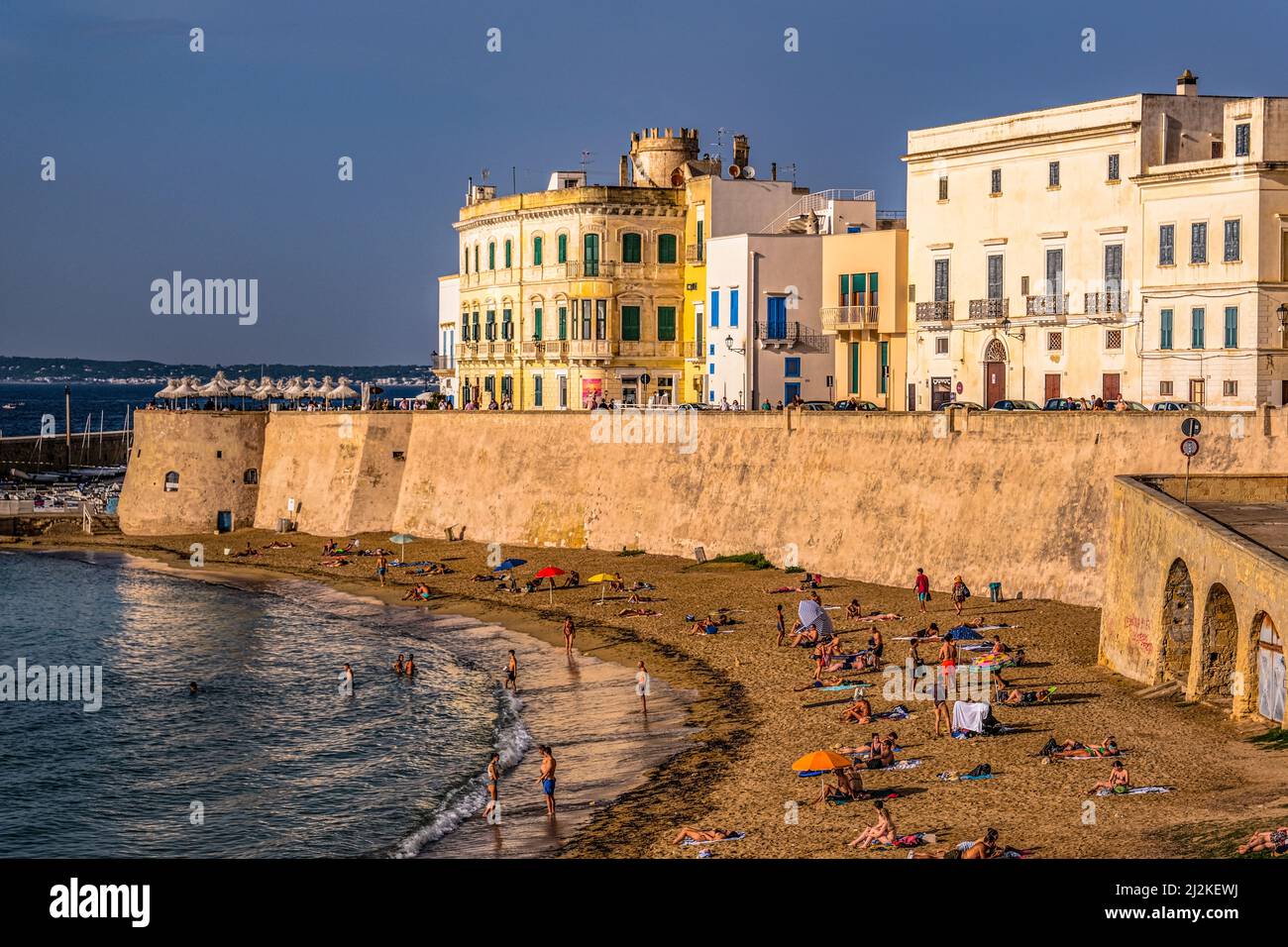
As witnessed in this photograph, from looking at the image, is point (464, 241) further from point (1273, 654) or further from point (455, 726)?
point (1273, 654)

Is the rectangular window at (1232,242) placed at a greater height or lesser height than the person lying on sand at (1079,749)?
greater

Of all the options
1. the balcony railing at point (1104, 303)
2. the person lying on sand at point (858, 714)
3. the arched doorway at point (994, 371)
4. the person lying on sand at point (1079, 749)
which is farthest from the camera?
the arched doorway at point (994, 371)

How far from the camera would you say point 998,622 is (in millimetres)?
38312

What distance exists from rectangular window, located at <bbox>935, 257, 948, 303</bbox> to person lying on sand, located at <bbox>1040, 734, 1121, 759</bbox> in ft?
91.4

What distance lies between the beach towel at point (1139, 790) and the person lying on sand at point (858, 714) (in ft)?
23.8

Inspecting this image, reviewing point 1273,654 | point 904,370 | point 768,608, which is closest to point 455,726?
point 768,608

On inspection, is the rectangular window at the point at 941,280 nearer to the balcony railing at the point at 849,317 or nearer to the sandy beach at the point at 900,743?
the balcony railing at the point at 849,317

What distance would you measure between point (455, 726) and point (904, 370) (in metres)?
26.3

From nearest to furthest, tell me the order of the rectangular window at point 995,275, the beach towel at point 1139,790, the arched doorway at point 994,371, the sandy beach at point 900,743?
1. the sandy beach at point 900,743
2. the beach towel at point 1139,790
3. the rectangular window at point 995,275
4. the arched doorway at point 994,371

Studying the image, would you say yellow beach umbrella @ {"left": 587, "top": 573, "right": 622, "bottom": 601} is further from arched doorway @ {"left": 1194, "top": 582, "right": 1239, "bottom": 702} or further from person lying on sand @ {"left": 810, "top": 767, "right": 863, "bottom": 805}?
arched doorway @ {"left": 1194, "top": 582, "right": 1239, "bottom": 702}

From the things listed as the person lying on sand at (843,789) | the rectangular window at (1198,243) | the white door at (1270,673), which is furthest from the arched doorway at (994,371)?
the person lying on sand at (843,789)

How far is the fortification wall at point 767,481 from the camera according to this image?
40281 mm

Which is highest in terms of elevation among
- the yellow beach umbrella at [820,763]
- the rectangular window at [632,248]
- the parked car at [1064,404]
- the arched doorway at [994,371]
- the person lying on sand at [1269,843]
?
the rectangular window at [632,248]

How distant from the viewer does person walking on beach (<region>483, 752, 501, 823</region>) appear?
28031mm
